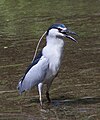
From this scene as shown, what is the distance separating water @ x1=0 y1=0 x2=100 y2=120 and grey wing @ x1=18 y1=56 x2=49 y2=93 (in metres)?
0.35

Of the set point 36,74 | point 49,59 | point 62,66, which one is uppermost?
point 49,59

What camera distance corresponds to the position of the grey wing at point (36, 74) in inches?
322

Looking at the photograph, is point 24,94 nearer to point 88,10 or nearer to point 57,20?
point 57,20

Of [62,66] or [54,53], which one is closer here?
[54,53]

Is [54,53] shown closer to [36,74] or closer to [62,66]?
[36,74]

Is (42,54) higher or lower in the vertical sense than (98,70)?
higher

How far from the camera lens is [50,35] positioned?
8.19m

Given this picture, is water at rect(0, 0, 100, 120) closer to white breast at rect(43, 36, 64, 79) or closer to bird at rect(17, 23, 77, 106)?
bird at rect(17, 23, 77, 106)

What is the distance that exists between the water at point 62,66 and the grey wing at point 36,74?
1.16ft

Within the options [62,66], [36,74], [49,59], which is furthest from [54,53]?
[62,66]

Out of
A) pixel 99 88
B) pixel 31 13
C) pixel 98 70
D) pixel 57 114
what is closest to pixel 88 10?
pixel 31 13

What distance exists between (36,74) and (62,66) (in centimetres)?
270

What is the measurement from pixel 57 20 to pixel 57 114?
977 cm

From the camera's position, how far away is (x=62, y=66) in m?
10.9
